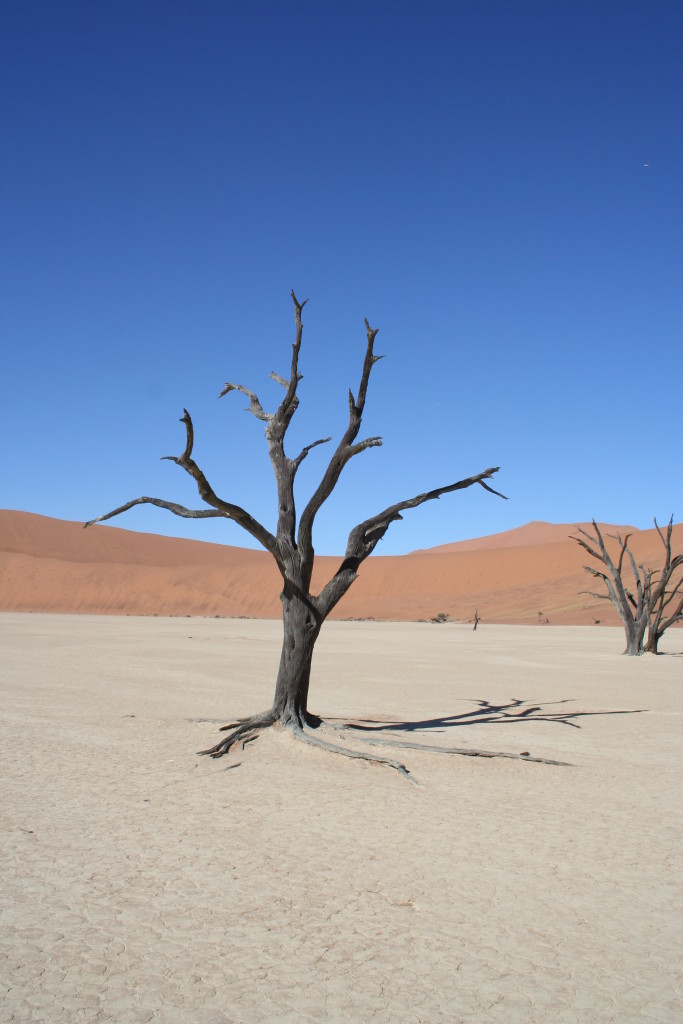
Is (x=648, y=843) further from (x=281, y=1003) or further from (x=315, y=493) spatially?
(x=315, y=493)

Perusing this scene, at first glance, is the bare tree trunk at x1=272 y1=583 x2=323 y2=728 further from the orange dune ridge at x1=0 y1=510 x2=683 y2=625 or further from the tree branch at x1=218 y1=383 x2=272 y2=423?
the orange dune ridge at x1=0 y1=510 x2=683 y2=625

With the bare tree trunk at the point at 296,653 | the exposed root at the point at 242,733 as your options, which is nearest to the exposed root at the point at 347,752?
the bare tree trunk at the point at 296,653

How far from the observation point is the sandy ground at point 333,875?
321 cm

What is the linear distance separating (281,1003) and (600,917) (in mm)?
1819

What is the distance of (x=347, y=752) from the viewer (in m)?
7.30

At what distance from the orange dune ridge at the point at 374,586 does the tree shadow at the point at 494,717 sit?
103 feet

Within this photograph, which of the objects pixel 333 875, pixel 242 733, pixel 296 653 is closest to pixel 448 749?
pixel 296 653

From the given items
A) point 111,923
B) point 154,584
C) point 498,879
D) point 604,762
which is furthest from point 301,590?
point 154,584

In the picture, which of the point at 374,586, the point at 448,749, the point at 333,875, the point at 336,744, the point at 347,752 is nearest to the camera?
the point at 333,875

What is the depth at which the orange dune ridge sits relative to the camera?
4991cm

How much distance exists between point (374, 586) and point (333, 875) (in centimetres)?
6232

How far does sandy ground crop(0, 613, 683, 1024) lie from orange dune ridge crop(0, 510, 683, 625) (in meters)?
36.0

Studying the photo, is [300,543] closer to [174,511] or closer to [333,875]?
[174,511]

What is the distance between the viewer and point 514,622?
42.9 m
